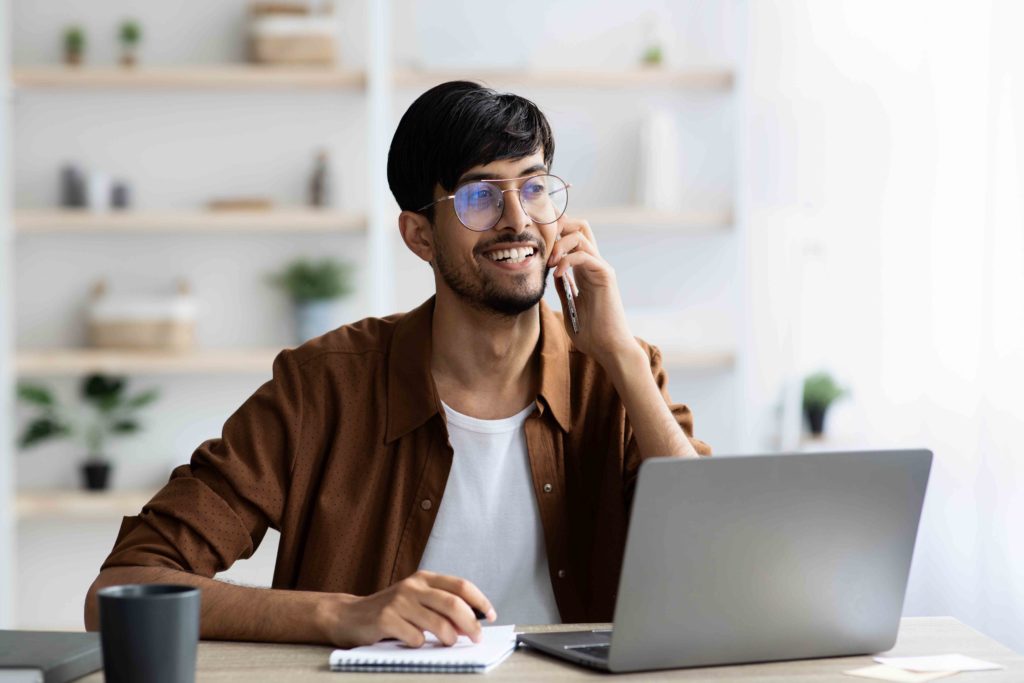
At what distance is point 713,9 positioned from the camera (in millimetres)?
4164

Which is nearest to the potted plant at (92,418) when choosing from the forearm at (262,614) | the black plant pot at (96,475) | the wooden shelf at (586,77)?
the black plant pot at (96,475)

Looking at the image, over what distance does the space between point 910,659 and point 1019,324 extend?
208cm

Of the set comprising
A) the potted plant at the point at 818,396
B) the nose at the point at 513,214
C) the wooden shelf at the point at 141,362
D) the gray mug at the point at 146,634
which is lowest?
the potted plant at the point at 818,396

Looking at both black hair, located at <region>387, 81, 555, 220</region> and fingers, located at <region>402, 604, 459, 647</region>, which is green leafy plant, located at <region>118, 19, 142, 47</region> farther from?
fingers, located at <region>402, 604, 459, 647</region>

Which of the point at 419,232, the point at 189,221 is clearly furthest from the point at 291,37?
the point at 419,232

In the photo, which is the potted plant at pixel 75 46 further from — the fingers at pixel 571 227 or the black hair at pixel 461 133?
the fingers at pixel 571 227

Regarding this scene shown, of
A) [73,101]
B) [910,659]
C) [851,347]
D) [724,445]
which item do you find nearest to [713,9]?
[851,347]

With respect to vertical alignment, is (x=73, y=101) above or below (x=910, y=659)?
above

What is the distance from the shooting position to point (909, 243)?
384cm

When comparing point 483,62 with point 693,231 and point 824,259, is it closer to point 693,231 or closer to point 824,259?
point 693,231

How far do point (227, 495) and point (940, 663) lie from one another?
0.97 metres

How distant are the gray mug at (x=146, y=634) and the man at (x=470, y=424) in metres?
0.63

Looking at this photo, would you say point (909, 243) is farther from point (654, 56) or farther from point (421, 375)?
point (421, 375)

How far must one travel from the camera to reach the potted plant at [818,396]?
3.95m
